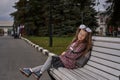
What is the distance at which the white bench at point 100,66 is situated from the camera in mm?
6754

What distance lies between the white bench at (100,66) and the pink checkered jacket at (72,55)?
0.20m

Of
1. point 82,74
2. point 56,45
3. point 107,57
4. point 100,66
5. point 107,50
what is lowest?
point 56,45

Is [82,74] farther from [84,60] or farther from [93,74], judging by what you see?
[84,60]

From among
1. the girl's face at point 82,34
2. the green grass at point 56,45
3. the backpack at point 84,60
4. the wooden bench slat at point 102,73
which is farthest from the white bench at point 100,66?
the green grass at point 56,45

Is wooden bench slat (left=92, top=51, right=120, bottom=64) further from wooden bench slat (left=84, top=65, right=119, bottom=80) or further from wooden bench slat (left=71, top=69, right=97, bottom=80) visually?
wooden bench slat (left=71, top=69, right=97, bottom=80)

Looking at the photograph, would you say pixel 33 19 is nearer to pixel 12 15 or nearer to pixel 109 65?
pixel 12 15

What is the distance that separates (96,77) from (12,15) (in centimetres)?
8028

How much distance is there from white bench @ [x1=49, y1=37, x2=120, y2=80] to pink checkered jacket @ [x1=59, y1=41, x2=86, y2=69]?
0.20 metres

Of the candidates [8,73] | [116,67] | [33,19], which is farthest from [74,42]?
[33,19]

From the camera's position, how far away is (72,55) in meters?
8.71

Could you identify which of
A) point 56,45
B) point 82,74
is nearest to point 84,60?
point 82,74

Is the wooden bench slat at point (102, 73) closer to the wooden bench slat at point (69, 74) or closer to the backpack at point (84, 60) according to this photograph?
the backpack at point (84, 60)

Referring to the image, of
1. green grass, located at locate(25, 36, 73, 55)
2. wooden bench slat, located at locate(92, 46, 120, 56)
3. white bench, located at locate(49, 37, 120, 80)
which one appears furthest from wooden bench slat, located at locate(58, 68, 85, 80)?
green grass, located at locate(25, 36, 73, 55)

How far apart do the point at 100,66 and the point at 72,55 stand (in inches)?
47.3
